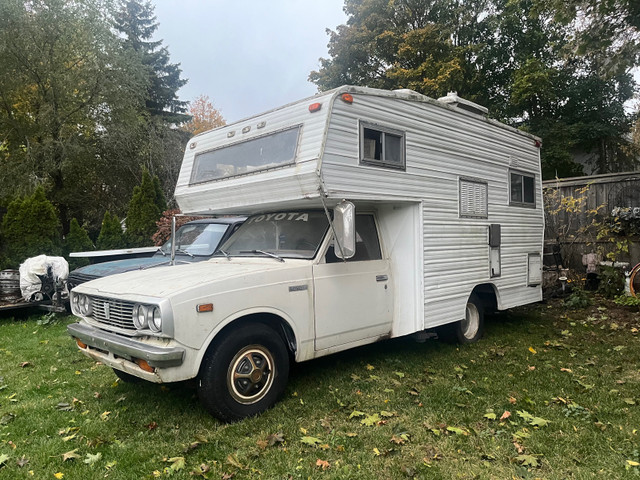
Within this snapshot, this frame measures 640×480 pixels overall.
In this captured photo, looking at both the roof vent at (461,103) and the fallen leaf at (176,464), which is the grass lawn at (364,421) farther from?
the roof vent at (461,103)

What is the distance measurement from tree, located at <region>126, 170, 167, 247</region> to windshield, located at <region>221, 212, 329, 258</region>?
8102 mm

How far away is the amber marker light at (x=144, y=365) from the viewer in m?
3.64

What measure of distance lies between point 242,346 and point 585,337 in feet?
17.4

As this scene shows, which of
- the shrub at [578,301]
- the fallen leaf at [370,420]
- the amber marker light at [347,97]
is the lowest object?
the fallen leaf at [370,420]

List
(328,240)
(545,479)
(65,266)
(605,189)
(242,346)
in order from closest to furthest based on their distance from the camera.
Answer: (545,479), (242,346), (328,240), (65,266), (605,189)

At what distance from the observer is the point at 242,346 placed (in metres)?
3.99

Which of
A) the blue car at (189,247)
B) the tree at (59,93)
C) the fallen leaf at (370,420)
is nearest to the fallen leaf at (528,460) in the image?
the fallen leaf at (370,420)

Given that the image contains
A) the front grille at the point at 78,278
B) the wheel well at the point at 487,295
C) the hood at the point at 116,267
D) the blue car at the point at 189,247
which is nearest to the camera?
the wheel well at the point at 487,295

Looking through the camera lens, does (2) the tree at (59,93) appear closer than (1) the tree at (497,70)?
Yes

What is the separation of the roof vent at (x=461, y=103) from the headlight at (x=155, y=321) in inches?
177

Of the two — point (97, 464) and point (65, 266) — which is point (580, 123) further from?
point (97, 464)

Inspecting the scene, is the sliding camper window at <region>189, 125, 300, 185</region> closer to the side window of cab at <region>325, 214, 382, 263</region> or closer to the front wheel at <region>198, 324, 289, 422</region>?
the side window of cab at <region>325, 214, 382, 263</region>

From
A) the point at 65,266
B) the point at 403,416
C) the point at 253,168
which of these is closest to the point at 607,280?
the point at 403,416

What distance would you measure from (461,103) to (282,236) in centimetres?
329
